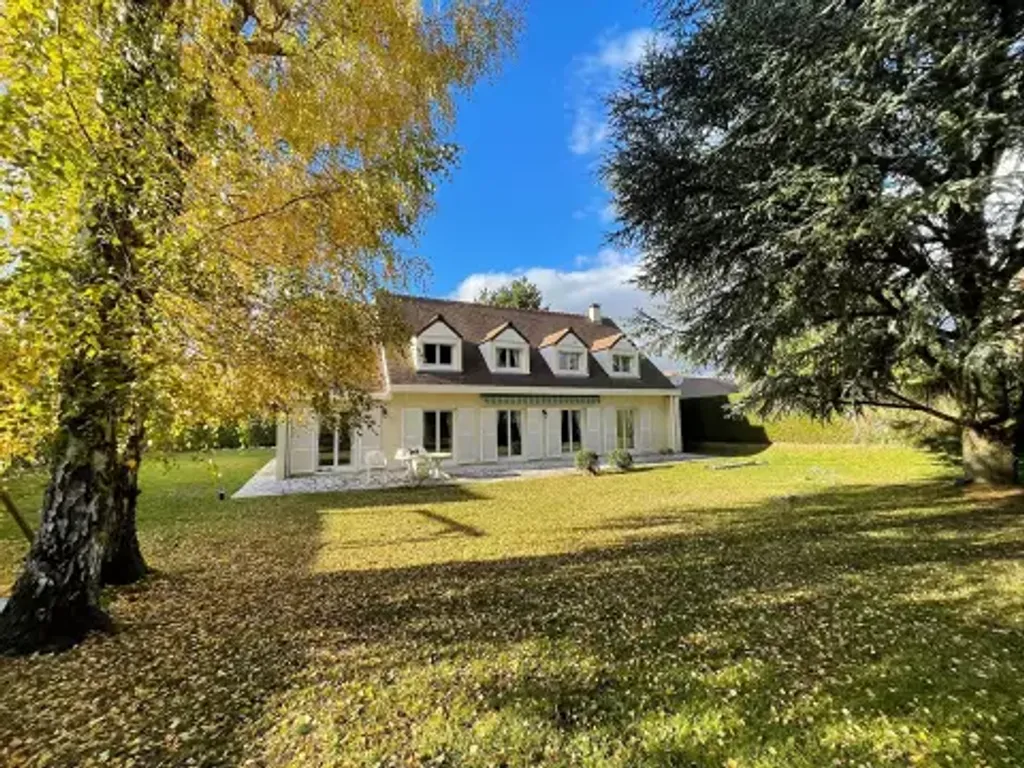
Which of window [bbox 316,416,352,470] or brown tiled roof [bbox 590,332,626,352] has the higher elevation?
brown tiled roof [bbox 590,332,626,352]

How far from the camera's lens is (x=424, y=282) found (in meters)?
7.41

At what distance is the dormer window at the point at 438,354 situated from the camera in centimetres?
2198

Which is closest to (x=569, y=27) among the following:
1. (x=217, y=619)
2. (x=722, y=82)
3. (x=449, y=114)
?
(x=722, y=82)

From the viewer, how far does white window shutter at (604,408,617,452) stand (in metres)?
25.3

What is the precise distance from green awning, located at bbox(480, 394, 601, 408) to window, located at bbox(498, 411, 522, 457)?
60 cm

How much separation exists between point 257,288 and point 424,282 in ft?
8.74

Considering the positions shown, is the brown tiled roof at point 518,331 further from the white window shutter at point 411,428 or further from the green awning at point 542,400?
the white window shutter at point 411,428

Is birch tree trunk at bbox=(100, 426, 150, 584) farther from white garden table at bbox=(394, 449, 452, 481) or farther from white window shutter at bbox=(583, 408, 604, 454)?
white window shutter at bbox=(583, 408, 604, 454)

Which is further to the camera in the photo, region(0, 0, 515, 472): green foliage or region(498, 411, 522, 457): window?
region(498, 411, 522, 457): window

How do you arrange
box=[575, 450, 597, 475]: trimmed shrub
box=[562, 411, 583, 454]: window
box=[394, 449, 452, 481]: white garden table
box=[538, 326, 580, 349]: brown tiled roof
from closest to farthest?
box=[394, 449, 452, 481]: white garden table < box=[575, 450, 597, 475]: trimmed shrub < box=[562, 411, 583, 454]: window < box=[538, 326, 580, 349]: brown tiled roof

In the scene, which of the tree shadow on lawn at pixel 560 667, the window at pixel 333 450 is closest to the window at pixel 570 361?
the window at pixel 333 450

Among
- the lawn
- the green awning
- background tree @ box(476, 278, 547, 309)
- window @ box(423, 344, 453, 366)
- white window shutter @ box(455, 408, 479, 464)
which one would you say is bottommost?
the lawn

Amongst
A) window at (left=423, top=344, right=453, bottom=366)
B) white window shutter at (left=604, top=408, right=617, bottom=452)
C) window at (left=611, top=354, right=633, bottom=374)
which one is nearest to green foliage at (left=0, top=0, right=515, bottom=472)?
window at (left=423, top=344, right=453, bottom=366)

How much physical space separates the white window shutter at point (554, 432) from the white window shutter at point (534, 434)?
0.40 metres
